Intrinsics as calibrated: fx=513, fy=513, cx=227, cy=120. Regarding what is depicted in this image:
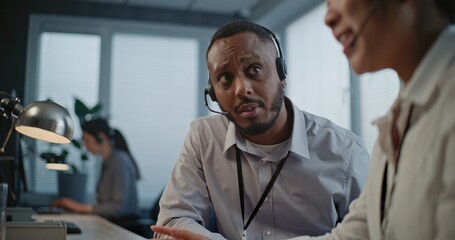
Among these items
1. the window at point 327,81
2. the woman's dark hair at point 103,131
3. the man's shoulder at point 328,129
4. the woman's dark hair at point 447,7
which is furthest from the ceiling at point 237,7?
the woman's dark hair at point 447,7

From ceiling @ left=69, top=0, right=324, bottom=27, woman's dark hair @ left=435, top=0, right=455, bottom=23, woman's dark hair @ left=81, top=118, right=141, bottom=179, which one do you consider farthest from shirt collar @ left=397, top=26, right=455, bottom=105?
ceiling @ left=69, top=0, right=324, bottom=27

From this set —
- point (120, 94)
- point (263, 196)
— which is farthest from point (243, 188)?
point (120, 94)

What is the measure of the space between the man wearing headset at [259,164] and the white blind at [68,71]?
12.7ft

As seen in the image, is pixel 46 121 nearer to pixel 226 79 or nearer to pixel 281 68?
pixel 226 79

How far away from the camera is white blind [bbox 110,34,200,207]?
546 cm

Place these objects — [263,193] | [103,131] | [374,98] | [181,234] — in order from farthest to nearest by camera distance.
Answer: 1. [103,131]
2. [374,98]
3. [263,193]
4. [181,234]

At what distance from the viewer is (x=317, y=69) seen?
4.66m

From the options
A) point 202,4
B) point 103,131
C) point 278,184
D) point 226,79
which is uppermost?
point 202,4

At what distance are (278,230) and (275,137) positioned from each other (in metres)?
0.30

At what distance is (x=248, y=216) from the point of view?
1.60 meters

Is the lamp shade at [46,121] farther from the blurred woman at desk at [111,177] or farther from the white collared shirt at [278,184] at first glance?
the blurred woman at desk at [111,177]

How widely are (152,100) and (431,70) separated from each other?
4.95 metres

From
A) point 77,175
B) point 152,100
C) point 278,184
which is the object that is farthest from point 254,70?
point 152,100

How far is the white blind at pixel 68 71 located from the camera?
5297 millimetres
